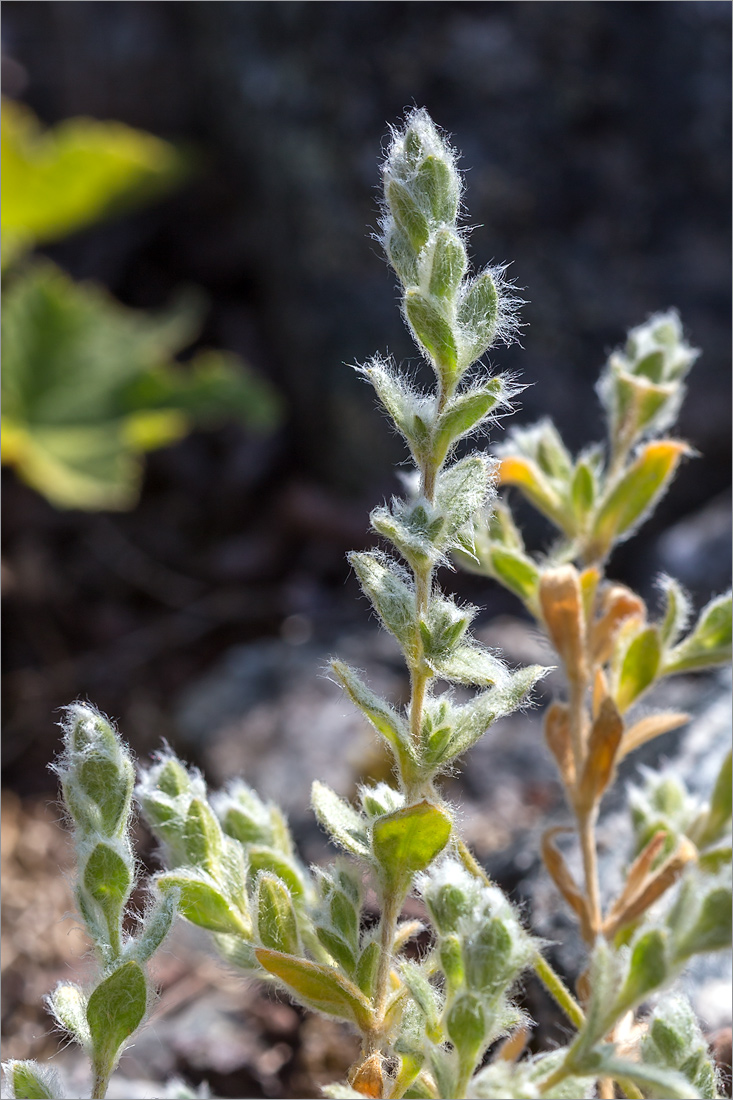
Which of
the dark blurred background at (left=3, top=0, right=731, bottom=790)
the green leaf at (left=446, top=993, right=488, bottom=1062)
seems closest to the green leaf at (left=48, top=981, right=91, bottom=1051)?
the green leaf at (left=446, top=993, right=488, bottom=1062)

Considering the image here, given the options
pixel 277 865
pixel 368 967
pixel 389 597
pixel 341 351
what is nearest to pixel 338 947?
pixel 368 967

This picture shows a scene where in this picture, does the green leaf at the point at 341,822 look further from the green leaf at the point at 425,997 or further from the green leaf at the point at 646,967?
the green leaf at the point at 646,967

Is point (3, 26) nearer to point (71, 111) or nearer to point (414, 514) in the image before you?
point (71, 111)

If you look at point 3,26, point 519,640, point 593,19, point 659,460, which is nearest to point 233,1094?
point 659,460

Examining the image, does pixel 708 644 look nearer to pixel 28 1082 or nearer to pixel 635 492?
pixel 635 492

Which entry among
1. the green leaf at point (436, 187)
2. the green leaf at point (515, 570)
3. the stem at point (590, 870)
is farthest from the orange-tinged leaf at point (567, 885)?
the green leaf at point (436, 187)

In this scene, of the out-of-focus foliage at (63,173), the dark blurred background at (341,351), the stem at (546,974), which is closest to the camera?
the stem at (546,974)
